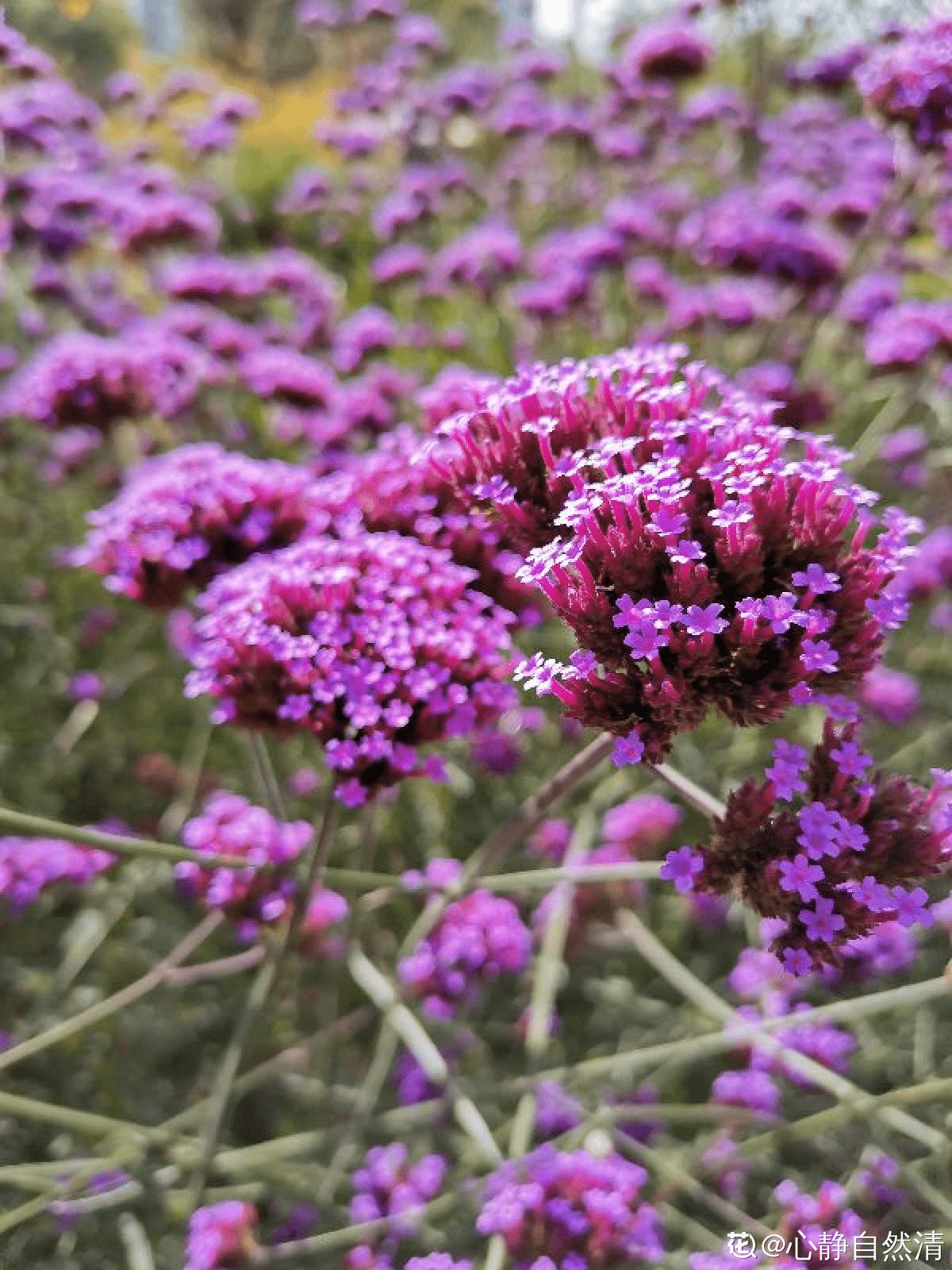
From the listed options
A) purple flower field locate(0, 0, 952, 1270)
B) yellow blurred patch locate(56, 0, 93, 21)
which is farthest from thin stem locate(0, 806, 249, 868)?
yellow blurred patch locate(56, 0, 93, 21)

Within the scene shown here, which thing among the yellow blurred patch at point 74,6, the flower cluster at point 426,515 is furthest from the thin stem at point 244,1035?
the yellow blurred patch at point 74,6

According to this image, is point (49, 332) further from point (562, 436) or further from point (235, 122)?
point (562, 436)

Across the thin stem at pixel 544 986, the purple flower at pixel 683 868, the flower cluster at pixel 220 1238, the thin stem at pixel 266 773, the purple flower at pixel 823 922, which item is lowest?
the flower cluster at pixel 220 1238

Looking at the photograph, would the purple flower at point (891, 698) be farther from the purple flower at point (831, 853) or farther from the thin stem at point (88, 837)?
the thin stem at point (88, 837)

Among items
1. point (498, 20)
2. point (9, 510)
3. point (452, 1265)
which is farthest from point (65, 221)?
point (498, 20)

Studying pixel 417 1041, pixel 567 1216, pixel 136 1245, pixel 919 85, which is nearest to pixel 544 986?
pixel 417 1041

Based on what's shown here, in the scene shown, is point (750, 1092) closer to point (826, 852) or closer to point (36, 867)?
point (826, 852)

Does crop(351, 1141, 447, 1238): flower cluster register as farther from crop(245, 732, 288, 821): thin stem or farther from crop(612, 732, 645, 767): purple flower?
crop(612, 732, 645, 767): purple flower
